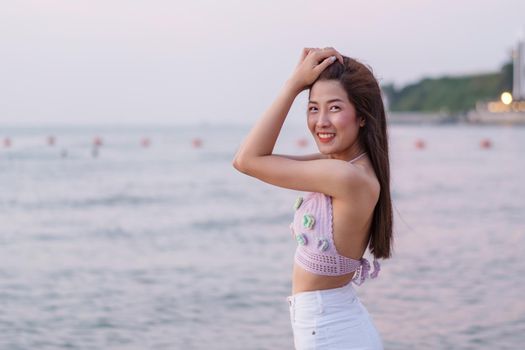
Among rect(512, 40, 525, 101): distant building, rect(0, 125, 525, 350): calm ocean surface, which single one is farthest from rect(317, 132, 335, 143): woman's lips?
rect(512, 40, 525, 101): distant building

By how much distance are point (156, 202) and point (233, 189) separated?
147 inches

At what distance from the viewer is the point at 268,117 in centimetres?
223

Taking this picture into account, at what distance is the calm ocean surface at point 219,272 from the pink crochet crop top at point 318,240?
4.19 m

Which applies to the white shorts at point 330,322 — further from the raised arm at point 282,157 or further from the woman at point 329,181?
the raised arm at point 282,157

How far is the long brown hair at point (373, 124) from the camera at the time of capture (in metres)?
2.23

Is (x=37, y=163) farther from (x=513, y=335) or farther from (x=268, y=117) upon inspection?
(x=268, y=117)

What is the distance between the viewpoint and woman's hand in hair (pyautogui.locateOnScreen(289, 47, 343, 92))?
222cm

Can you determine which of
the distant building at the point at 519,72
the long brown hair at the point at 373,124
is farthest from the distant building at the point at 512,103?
the long brown hair at the point at 373,124

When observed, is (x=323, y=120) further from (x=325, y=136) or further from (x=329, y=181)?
(x=329, y=181)

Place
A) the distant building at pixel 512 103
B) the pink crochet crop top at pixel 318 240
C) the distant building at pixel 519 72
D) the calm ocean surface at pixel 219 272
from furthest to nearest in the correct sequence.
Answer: the distant building at pixel 519 72 → the distant building at pixel 512 103 → the calm ocean surface at pixel 219 272 → the pink crochet crop top at pixel 318 240

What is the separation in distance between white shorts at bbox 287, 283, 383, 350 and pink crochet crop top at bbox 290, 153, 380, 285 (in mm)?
73

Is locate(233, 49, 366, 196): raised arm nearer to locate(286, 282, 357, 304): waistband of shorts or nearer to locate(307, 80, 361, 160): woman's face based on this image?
locate(307, 80, 361, 160): woman's face

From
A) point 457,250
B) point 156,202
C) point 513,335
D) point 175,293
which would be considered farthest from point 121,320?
point 156,202

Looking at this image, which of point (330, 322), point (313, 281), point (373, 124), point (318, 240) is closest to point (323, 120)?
point (373, 124)
